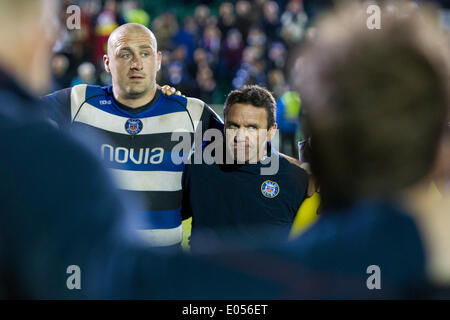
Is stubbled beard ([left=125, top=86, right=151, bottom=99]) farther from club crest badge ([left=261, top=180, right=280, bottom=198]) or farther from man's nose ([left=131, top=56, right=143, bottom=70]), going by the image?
club crest badge ([left=261, top=180, right=280, bottom=198])

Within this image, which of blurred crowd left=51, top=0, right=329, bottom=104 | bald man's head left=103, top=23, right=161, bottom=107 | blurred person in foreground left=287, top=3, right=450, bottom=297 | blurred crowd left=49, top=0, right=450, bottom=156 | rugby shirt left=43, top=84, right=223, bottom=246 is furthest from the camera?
blurred crowd left=51, top=0, right=329, bottom=104

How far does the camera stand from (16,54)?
820mm

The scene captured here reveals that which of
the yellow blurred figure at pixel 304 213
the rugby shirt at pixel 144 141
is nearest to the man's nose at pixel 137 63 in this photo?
the rugby shirt at pixel 144 141

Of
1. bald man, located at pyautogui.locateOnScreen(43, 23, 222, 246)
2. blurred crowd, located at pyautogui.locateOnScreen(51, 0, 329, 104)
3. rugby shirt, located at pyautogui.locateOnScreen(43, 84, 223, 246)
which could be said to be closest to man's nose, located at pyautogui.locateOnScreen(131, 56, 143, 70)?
bald man, located at pyautogui.locateOnScreen(43, 23, 222, 246)

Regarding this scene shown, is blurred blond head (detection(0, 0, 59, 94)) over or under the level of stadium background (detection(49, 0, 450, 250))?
under

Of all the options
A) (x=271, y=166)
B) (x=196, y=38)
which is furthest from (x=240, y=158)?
(x=196, y=38)

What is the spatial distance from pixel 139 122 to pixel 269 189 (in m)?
0.82

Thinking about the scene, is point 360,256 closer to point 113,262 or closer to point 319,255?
point 319,255

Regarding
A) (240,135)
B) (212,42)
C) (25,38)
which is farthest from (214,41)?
(25,38)

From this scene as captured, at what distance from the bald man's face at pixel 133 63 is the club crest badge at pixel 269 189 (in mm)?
839

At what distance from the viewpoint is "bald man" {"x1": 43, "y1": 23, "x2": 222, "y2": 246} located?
291cm

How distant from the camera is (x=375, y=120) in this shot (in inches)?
31.9

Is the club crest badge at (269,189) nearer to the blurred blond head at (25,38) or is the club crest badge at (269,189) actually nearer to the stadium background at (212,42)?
the blurred blond head at (25,38)

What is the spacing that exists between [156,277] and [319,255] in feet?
0.70
